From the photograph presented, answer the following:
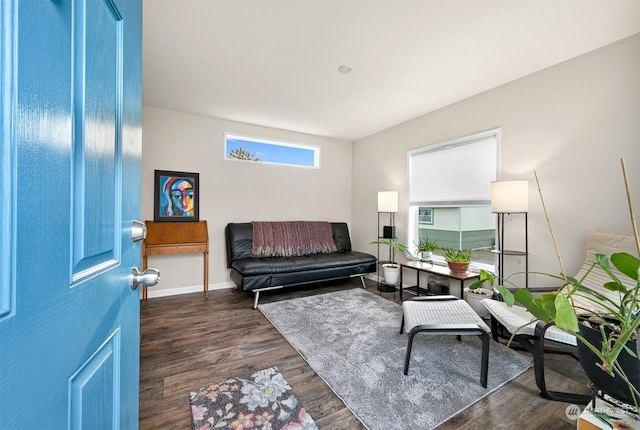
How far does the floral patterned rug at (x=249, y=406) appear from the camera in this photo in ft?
4.53

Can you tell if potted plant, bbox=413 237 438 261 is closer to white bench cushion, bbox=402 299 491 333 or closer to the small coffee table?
the small coffee table

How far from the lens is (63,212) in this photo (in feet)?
1.26

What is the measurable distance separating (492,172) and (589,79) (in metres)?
1.05

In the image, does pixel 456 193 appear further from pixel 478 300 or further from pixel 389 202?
A: pixel 478 300

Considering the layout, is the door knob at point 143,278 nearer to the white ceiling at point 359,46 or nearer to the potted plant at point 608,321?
the potted plant at point 608,321

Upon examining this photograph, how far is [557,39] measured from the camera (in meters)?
2.06

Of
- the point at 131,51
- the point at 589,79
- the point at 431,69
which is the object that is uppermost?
the point at 431,69

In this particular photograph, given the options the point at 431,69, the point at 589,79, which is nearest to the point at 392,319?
the point at 431,69

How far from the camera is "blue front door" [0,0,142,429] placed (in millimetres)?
281

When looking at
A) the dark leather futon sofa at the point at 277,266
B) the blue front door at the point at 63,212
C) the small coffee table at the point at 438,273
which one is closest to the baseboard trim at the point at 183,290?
the dark leather futon sofa at the point at 277,266

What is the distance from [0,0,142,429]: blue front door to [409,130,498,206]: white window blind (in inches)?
132

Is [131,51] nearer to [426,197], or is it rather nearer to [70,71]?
[70,71]

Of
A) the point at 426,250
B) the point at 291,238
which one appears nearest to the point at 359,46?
the point at 426,250

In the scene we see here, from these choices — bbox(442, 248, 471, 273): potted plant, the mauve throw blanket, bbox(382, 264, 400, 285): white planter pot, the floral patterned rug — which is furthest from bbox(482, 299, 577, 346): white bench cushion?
the mauve throw blanket
